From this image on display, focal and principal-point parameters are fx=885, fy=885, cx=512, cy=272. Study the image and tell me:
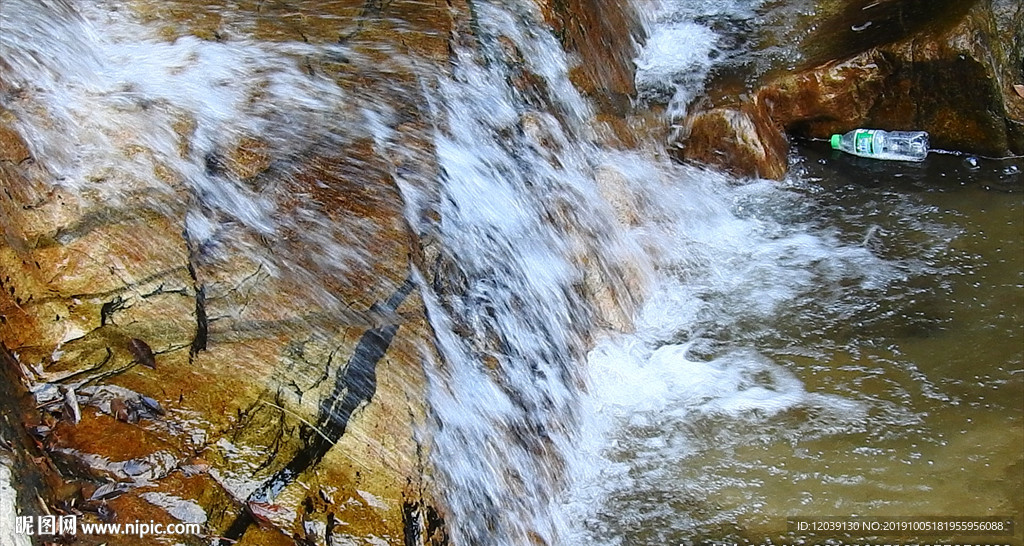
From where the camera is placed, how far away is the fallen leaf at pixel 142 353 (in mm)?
3188

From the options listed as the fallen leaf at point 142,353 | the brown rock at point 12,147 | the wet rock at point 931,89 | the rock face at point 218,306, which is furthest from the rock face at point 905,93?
the brown rock at point 12,147

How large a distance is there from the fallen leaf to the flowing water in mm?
464

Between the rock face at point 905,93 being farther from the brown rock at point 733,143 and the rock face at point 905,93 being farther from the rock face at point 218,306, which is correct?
the rock face at point 218,306

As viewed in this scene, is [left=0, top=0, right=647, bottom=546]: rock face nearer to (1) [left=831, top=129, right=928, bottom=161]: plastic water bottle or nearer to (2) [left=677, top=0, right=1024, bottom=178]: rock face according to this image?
(2) [left=677, top=0, right=1024, bottom=178]: rock face

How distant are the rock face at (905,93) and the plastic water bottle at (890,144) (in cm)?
7

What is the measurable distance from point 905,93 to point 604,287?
269 cm

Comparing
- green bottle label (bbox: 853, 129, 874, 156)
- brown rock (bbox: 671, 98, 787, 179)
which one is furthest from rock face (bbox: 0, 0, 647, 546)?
green bottle label (bbox: 853, 129, 874, 156)

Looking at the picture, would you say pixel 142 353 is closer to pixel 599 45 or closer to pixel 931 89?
pixel 599 45

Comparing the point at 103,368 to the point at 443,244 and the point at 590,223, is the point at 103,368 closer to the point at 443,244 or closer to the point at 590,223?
the point at 443,244

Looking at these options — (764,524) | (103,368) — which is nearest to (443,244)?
(103,368)

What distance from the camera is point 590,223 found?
16.2 ft

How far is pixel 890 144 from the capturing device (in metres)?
5.84

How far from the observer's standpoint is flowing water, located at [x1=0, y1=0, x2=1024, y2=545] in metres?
3.59

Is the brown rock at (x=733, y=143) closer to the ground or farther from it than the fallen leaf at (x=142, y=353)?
farther from it
